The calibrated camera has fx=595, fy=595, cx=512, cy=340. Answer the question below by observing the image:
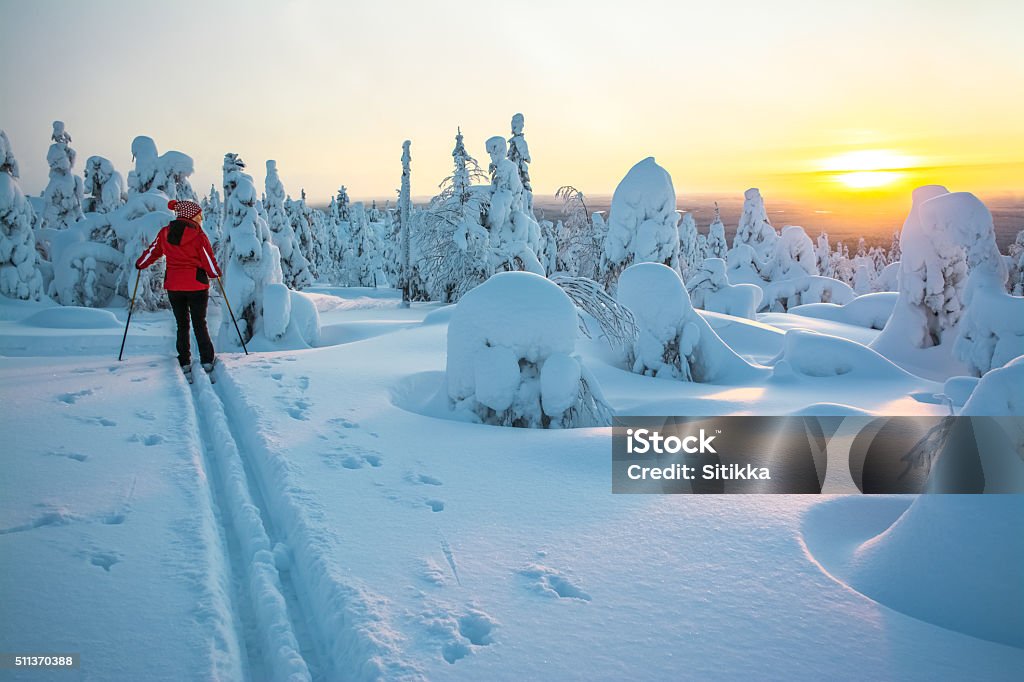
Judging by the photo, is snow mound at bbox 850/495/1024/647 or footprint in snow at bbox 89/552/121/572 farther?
footprint in snow at bbox 89/552/121/572

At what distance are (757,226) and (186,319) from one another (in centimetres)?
3246

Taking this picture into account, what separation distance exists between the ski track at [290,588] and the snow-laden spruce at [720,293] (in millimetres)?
19218

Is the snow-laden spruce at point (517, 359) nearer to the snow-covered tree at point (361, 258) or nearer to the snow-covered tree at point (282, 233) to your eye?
the snow-covered tree at point (282, 233)

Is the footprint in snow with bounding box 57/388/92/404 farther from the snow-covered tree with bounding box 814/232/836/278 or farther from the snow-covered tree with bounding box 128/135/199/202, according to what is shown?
the snow-covered tree with bounding box 814/232/836/278

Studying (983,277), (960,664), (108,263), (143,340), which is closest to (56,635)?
(960,664)

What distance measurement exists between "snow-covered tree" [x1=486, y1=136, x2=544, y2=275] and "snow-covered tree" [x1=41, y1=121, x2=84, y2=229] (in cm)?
1792

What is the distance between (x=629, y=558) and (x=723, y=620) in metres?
0.66

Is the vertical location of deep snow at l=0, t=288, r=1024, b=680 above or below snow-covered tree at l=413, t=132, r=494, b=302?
below

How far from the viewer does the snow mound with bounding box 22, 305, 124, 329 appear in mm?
12953

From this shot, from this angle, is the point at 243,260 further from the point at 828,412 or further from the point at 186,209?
the point at 828,412

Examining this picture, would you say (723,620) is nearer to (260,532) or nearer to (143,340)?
(260,532)

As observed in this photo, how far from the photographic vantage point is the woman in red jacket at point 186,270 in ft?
25.1

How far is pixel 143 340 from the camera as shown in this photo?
1066 cm

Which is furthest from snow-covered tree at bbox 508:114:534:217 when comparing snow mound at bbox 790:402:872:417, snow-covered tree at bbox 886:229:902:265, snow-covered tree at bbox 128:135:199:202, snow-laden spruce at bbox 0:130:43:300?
snow-covered tree at bbox 886:229:902:265
